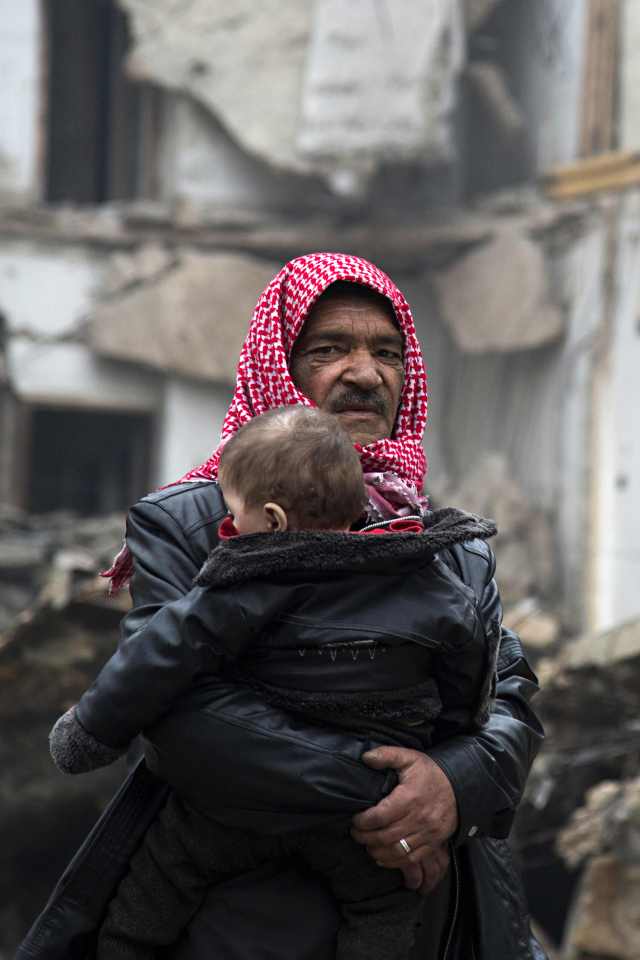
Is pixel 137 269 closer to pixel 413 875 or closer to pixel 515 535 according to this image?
pixel 515 535

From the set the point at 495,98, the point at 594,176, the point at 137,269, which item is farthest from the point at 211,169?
the point at 594,176

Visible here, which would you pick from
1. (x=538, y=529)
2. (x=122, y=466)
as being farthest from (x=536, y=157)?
(x=122, y=466)

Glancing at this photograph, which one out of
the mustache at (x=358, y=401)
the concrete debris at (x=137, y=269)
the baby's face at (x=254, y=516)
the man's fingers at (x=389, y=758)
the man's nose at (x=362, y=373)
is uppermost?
the man's nose at (x=362, y=373)

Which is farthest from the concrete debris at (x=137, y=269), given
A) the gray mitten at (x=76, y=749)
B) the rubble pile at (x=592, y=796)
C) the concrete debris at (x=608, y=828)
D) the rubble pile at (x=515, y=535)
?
the gray mitten at (x=76, y=749)

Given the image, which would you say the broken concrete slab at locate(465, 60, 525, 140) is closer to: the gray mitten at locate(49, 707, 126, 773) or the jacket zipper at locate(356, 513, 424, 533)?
the jacket zipper at locate(356, 513, 424, 533)

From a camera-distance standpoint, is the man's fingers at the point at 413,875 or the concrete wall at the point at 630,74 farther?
the concrete wall at the point at 630,74

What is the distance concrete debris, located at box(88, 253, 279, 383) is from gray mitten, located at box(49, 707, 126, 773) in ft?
26.6

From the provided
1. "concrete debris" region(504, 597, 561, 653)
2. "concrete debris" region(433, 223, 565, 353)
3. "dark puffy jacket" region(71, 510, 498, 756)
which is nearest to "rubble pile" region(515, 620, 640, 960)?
"concrete debris" region(504, 597, 561, 653)

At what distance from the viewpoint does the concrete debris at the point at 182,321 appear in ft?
32.5

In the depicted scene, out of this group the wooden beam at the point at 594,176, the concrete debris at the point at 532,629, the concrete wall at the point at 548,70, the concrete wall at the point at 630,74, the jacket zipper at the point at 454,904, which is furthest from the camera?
the concrete wall at the point at 548,70

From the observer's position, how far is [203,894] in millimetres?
1988

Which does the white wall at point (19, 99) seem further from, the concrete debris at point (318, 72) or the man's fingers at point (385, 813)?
the man's fingers at point (385, 813)

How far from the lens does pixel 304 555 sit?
73.7 inches

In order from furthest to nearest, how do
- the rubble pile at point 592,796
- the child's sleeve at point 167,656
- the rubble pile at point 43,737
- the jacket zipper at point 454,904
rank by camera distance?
the rubble pile at point 43,737
the rubble pile at point 592,796
the jacket zipper at point 454,904
the child's sleeve at point 167,656
